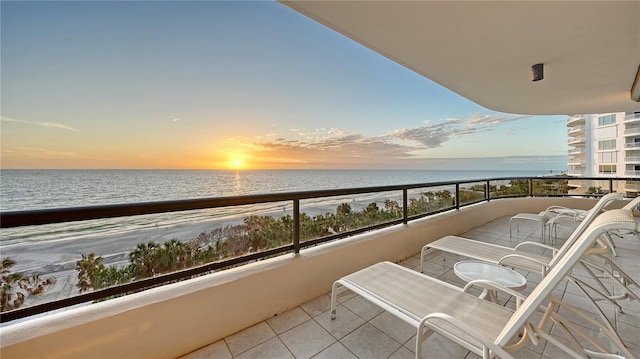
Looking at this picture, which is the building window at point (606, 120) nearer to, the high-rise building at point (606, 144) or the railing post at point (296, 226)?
the high-rise building at point (606, 144)

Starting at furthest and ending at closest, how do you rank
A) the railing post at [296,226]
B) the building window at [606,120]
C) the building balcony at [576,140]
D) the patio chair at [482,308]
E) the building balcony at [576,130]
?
the building balcony at [576,140], the building balcony at [576,130], the building window at [606,120], the railing post at [296,226], the patio chair at [482,308]

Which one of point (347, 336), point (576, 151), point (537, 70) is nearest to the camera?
point (347, 336)

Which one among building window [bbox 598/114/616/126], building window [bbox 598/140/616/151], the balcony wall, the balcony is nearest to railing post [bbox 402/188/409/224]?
the balcony wall

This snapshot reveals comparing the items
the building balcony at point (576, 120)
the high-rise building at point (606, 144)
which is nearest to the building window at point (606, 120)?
the high-rise building at point (606, 144)

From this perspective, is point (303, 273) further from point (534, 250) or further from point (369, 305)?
point (534, 250)

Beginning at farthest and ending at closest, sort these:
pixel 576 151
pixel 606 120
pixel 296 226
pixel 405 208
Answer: pixel 576 151, pixel 606 120, pixel 405 208, pixel 296 226

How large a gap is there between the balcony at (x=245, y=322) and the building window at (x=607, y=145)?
40925 mm

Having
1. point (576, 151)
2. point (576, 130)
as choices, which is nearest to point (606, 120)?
point (576, 130)

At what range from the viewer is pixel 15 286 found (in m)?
1.34

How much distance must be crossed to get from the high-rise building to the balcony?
31.8 metres

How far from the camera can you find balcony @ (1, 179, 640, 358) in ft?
4.53

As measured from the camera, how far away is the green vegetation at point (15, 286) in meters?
1.30

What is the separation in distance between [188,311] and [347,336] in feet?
3.95

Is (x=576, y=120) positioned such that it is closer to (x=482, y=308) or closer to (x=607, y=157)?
(x=607, y=157)
